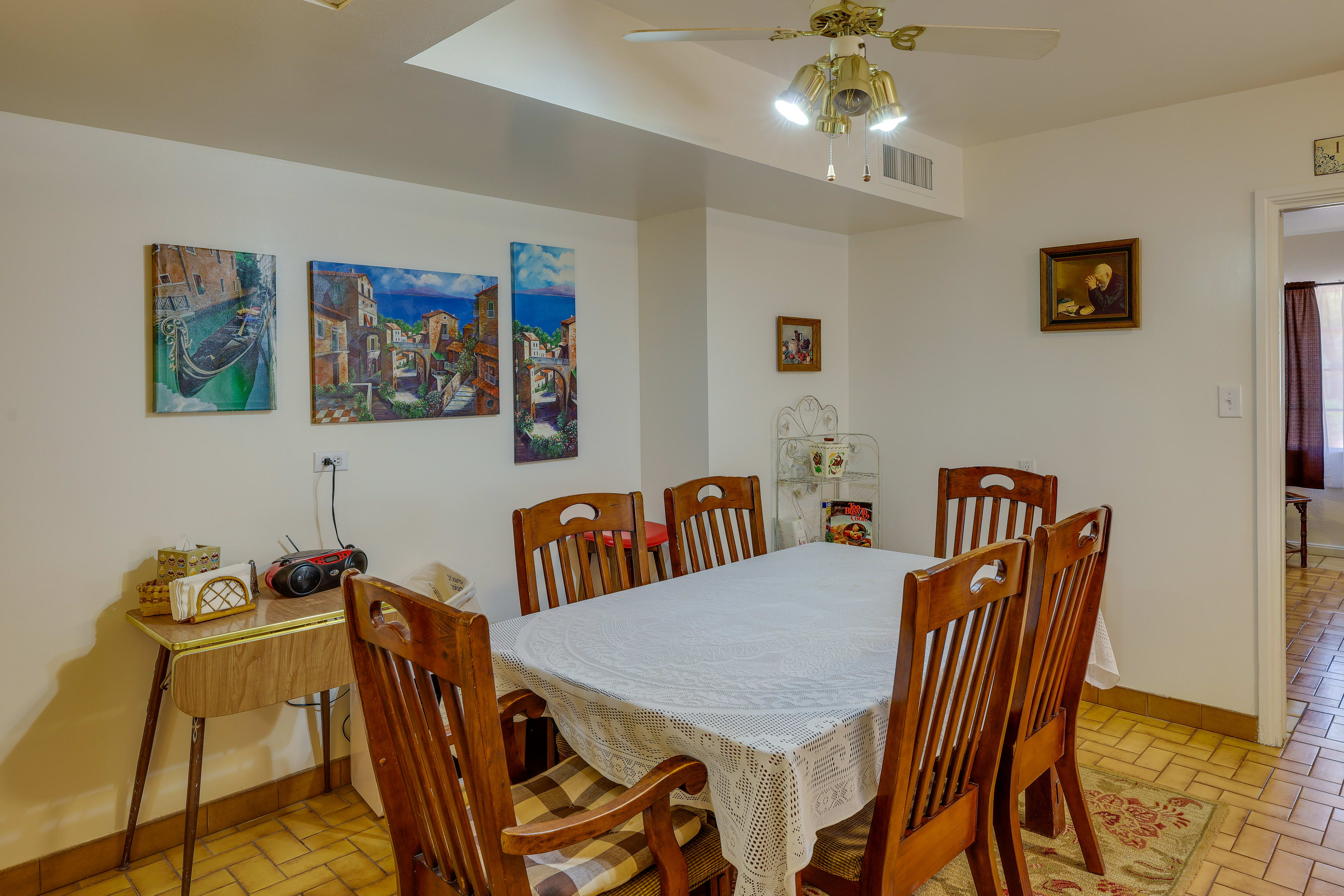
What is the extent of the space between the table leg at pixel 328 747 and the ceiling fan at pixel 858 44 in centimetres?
222

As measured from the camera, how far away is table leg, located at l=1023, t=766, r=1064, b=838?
89.5 inches

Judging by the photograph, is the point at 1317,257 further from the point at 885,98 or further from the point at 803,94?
the point at 803,94

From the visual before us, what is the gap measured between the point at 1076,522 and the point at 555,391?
2095 millimetres

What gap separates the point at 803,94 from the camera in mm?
1749

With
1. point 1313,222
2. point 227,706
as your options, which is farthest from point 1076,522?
point 1313,222

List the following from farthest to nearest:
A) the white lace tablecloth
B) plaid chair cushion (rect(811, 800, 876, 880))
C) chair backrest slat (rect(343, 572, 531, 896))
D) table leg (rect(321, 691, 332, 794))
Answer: table leg (rect(321, 691, 332, 794)) < plaid chair cushion (rect(811, 800, 876, 880)) < the white lace tablecloth < chair backrest slat (rect(343, 572, 531, 896))

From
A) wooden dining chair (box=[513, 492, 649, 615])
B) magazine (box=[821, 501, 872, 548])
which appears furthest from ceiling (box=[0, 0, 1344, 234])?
magazine (box=[821, 501, 872, 548])

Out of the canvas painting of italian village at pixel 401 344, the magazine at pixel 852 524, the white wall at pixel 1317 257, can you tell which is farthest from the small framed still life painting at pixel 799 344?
the white wall at pixel 1317 257

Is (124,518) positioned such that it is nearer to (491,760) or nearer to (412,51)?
(412,51)

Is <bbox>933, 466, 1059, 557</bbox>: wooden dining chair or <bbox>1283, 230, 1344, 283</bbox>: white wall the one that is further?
<bbox>1283, 230, 1344, 283</bbox>: white wall

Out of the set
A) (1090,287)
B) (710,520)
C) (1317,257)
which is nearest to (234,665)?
(710,520)

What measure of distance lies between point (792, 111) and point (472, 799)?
60.8 inches

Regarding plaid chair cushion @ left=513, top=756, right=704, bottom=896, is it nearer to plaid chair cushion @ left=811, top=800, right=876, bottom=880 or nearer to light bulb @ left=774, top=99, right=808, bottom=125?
plaid chair cushion @ left=811, top=800, right=876, bottom=880

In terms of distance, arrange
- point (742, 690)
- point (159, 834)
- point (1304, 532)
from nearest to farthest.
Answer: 1. point (742, 690)
2. point (159, 834)
3. point (1304, 532)
